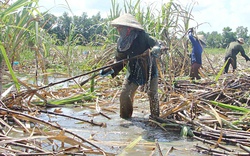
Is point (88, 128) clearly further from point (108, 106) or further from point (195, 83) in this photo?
point (195, 83)

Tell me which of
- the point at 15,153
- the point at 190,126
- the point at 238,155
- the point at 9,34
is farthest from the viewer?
the point at 190,126

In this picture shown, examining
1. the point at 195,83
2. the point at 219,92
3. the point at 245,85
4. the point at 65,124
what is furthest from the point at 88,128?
the point at 195,83

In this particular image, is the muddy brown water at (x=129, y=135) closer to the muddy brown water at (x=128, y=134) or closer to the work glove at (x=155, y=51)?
the muddy brown water at (x=128, y=134)

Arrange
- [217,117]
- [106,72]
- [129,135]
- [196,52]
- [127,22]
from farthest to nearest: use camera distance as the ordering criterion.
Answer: [196,52] < [106,72] < [127,22] < [129,135] < [217,117]

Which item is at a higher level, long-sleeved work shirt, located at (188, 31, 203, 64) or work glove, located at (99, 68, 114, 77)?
long-sleeved work shirt, located at (188, 31, 203, 64)

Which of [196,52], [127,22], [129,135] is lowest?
[129,135]

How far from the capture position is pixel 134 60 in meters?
4.56

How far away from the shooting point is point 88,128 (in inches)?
158

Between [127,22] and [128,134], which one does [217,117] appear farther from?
[127,22]

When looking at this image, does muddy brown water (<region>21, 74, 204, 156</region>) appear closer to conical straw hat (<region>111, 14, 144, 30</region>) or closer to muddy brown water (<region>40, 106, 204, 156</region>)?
muddy brown water (<region>40, 106, 204, 156</region>)

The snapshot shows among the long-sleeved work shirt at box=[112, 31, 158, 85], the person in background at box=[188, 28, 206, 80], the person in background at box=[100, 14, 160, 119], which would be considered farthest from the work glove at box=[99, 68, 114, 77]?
the person in background at box=[188, 28, 206, 80]

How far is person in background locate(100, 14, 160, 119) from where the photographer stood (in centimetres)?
435

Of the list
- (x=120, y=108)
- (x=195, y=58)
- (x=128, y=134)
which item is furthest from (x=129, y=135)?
(x=195, y=58)

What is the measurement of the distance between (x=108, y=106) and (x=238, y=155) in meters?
2.96
